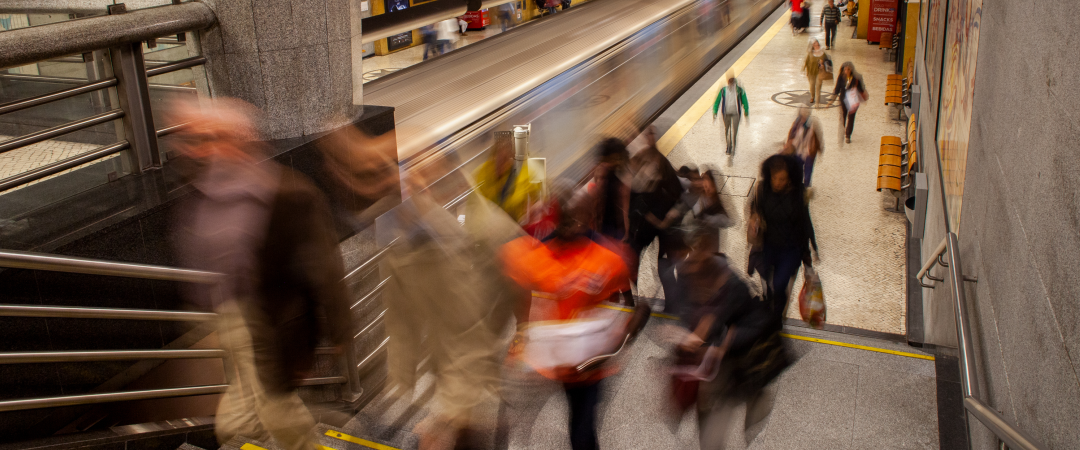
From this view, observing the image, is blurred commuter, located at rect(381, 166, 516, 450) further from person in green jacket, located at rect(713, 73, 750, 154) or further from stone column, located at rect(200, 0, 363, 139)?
person in green jacket, located at rect(713, 73, 750, 154)

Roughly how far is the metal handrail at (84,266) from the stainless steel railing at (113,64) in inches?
20.3

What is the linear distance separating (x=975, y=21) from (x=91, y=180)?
4.62 metres

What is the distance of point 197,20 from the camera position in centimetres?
329

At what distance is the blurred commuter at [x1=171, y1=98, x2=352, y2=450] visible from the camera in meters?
2.78

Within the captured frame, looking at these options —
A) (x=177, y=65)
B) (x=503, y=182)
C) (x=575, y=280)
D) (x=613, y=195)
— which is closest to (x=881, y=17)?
(x=613, y=195)

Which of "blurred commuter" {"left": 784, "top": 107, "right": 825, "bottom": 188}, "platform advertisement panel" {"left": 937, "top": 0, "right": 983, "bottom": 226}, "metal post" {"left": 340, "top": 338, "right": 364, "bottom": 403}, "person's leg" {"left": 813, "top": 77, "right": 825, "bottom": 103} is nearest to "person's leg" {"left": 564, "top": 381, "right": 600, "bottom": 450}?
"metal post" {"left": 340, "top": 338, "right": 364, "bottom": 403}

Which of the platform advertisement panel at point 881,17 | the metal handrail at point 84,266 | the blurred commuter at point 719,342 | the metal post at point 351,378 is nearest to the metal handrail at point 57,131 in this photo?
the metal handrail at point 84,266

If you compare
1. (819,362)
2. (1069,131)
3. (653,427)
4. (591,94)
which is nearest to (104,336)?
(653,427)

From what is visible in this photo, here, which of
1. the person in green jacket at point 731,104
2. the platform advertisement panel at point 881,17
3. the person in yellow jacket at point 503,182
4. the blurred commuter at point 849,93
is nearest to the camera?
the person in yellow jacket at point 503,182

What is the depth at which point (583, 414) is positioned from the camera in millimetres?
3303

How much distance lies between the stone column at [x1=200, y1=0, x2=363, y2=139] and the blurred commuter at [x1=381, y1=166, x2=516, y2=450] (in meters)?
0.73

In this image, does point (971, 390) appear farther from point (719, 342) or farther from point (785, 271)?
point (785, 271)

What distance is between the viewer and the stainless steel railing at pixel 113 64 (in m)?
2.39

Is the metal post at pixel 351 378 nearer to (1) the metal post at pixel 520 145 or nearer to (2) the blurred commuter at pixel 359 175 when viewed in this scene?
(2) the blurred commuter at pixel 359 175
